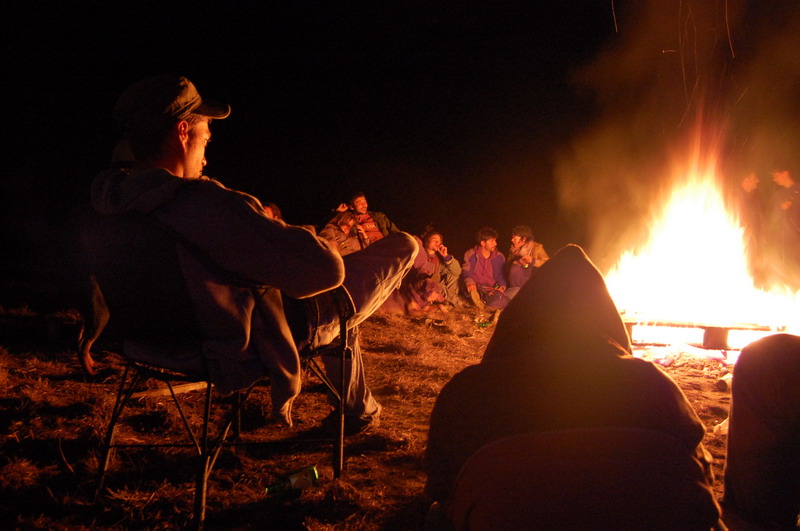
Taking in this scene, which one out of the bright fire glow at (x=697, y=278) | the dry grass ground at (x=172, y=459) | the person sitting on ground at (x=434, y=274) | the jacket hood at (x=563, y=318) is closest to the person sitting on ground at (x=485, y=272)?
the person sitting on ground at (x=434, y=274)

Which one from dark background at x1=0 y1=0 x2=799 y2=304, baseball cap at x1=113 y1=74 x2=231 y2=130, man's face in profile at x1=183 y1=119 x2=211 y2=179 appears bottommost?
man's face in profile at x1=183 y1=119 x2=211 y2=179

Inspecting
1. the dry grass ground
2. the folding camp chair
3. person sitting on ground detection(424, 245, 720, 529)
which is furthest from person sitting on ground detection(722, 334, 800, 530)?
the folding camp chair

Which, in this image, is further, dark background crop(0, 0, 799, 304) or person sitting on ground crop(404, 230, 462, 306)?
dark background crop(0, 0, 799, 304)

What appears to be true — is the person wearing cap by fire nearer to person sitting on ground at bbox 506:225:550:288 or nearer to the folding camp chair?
the folding camp chair

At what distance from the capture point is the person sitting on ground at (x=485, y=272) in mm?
7734

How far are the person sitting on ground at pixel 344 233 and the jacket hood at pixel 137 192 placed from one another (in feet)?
16.0

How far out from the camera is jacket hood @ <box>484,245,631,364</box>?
1.08m

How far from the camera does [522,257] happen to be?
7.89 metres

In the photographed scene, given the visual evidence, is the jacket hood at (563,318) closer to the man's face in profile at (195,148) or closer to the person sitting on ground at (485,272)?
the man's face in profile at (195,148)

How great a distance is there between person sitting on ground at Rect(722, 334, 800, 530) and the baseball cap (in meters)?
2.11

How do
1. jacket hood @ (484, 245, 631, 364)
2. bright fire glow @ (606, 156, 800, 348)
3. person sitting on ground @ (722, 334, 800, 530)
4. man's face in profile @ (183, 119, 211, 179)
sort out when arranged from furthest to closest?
bright fire glow @ (606, 156, 800, 348), man's face in profile @ (183, 119, 211, 179), person sitting on ground @ (722, 334, 800, 530), jacket hood @ (484, 245, 631, 364)

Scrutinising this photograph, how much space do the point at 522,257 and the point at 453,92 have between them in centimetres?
533

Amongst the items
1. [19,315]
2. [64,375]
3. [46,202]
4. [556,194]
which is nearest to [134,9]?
[46,202]

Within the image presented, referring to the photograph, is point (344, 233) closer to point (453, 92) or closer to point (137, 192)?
point (137, 192)
